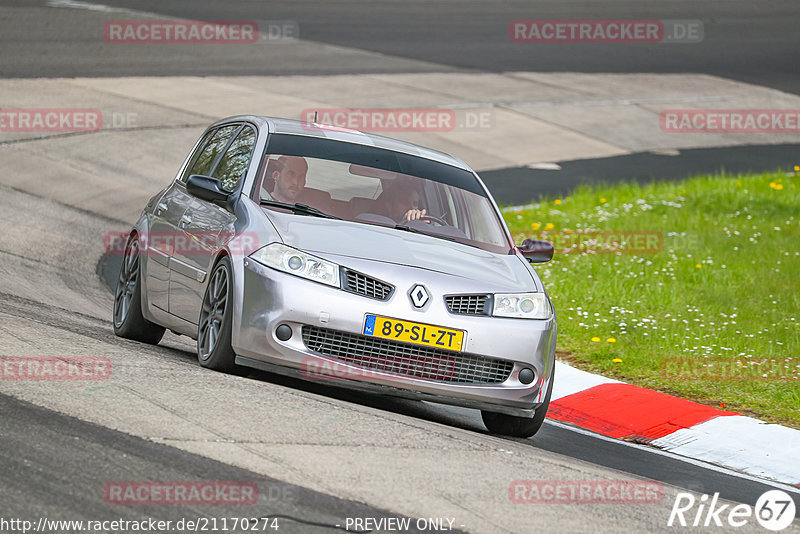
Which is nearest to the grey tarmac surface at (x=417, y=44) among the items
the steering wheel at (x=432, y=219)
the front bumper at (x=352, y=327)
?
the steering wheel at (x=432, y=219)

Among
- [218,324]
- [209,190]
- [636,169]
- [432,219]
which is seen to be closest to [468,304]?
[432,219]

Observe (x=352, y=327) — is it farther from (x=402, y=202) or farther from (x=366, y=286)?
(x=402, y=202)

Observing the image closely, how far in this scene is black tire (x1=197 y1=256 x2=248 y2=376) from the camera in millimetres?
7113

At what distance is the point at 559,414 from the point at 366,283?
8.65 feet

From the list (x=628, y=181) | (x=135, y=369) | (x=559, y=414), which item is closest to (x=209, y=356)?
(x=135, y=369)

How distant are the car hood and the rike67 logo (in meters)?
1.74

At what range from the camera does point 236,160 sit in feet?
27.4

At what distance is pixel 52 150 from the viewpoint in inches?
680

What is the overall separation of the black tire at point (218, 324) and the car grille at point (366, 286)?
0.70m

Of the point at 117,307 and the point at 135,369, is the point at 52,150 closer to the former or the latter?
the point at 117,307

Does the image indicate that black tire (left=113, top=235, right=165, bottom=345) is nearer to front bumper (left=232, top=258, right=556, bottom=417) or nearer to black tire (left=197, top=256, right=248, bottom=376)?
black tire (left=197, top=256, right=248, bottom=376)

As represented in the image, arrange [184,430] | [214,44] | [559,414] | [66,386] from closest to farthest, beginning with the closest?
[184,430], [66,386], [559,414], [214,44]

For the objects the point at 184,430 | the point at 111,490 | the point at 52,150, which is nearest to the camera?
the point at 111,490

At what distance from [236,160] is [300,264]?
1667 millimetres
